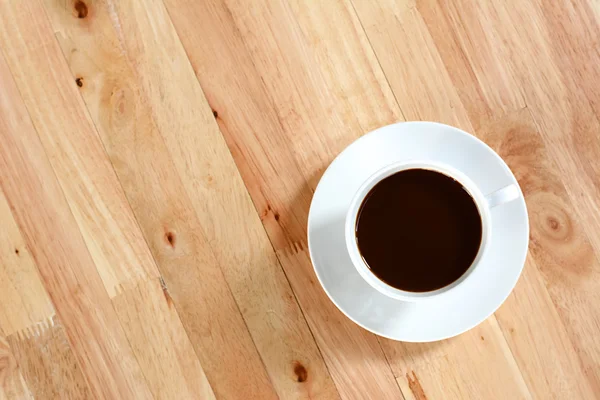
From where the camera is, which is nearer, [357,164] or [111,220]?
[357,164]

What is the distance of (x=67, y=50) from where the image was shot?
1027mm

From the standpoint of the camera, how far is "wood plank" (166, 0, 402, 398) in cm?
100

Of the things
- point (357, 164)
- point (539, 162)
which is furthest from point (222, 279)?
point (539, 162)

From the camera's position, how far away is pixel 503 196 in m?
0.79

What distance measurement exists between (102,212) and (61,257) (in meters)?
0.10

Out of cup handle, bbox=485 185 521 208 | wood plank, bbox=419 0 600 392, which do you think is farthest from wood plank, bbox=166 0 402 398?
cup handle, bbox=485 185 521 208

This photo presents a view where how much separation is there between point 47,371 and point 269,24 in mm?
646

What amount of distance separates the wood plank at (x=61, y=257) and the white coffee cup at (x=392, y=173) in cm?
42

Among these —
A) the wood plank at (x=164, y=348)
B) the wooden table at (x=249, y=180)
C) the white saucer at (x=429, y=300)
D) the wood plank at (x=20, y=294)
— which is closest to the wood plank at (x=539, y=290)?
the wooden table at (x=249, y=180)

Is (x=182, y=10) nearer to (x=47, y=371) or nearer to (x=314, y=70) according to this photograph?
(x=314, y=70)

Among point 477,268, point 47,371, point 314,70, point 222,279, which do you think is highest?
point 314,70

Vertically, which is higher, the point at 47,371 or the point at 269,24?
the point at 269,24

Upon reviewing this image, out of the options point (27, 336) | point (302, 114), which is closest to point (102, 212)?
point (27, 336)

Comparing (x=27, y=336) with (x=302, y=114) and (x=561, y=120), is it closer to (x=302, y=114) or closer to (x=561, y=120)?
(x=302, y=114)
